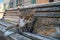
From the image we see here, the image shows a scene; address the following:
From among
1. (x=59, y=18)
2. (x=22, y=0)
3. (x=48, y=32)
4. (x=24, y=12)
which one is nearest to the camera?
(x=59, y=18)

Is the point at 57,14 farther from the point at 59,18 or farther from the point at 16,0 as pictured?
the point at 16,0

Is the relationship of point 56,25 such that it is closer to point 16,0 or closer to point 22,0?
point 22,0

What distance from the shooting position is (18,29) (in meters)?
3.12

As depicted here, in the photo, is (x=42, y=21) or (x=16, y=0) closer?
(x=42, y=21)

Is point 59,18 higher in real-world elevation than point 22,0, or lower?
higher

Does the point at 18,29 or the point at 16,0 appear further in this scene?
the point at 16,0

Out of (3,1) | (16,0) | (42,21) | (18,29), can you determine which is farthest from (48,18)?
(3,1)

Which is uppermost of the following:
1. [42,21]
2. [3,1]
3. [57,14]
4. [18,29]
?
[57,14]

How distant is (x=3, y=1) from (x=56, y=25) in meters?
14.6

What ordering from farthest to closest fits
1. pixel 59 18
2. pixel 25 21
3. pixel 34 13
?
pixel 25 21, pixel 34 13, pixel 59 18

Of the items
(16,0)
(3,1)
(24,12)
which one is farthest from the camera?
(3,1)

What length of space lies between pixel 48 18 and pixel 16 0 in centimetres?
877

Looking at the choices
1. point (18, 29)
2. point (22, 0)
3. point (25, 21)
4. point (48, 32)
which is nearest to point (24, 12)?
point (25, 21)

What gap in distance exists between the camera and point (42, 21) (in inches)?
105
